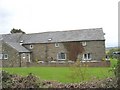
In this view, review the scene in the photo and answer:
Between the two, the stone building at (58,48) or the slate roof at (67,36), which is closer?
the stone building at (58,48)

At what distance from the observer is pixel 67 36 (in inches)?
2301

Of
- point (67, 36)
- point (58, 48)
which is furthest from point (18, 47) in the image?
point (67, 36)

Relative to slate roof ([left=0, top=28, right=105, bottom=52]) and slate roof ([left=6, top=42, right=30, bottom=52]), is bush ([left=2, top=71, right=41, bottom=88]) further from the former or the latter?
slate roof ([left=6, top=42, right=30, bottom=52])

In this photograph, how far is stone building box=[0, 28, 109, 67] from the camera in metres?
54.6

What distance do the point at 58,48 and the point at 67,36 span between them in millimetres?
3210

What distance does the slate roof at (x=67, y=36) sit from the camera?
55547 millimetres

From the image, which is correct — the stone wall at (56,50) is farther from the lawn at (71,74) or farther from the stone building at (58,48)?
the lawn at (71,74)

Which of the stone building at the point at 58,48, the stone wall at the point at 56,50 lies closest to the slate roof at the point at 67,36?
the stone building at the point at 58,48

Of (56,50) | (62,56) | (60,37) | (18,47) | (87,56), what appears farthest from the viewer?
(60,37)

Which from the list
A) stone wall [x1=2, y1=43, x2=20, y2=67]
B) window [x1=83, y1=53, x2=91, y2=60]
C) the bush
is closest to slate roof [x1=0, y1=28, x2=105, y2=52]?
stone wall [x1=2, y1=43, x2=20, y2=67]

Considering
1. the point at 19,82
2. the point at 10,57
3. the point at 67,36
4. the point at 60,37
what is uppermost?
the point at 67,36

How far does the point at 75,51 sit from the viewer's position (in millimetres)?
55812

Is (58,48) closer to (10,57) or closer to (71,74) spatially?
(10,57)

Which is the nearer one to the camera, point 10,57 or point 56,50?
point 10,57
